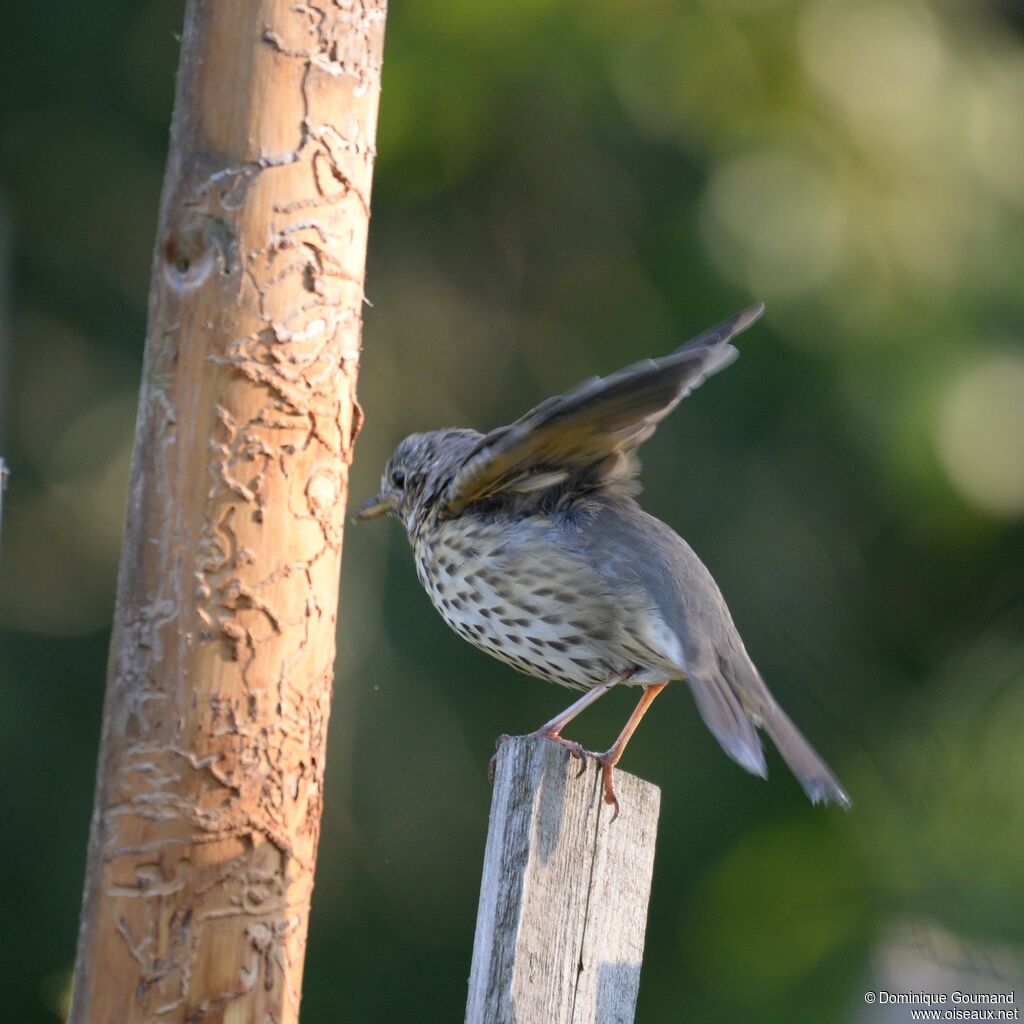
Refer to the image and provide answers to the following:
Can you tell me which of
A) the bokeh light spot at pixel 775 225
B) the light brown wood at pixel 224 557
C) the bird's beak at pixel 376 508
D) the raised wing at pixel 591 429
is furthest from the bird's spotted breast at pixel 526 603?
the bokeh light spot at pixel 775 225

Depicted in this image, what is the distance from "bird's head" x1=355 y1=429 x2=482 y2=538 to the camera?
3420 millimetres

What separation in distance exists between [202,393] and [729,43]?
3450 millimetres

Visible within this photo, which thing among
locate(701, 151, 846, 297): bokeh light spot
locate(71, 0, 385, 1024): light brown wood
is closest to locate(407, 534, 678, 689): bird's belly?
locate(71, 0, 385, 1024): light brown wood

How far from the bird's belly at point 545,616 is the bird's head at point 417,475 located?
0.91 ft

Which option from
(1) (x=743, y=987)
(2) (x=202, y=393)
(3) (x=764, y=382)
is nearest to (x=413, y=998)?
(1) (x=743, y=987)

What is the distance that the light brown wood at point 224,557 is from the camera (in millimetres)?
2164

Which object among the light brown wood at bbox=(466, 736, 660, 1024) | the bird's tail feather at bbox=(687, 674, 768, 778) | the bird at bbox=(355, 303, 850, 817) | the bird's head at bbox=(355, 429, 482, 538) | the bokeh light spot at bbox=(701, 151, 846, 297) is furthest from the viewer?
the bokeh light spot at bbox=(701, 151, 846, 297)

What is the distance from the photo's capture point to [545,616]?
9.71ft

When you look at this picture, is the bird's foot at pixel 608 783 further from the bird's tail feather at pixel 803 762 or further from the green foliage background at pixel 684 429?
the green foliage background at pixel 684 429

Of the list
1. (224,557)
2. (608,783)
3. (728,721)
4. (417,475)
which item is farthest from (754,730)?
(417,475)

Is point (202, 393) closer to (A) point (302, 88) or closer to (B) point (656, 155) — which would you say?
(A) point (302, 88)

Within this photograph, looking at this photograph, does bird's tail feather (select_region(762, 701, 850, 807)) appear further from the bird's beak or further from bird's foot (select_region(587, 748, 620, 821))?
the bird's beak

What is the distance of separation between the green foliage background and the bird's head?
113cm

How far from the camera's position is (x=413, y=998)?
4988mm
